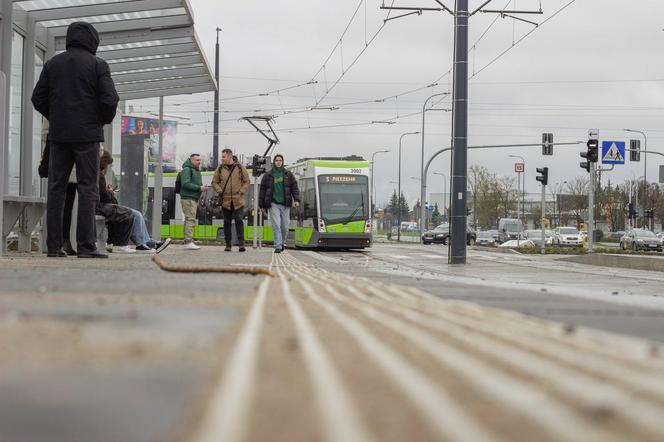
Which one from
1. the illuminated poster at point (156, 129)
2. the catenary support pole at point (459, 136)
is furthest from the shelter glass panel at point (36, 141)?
the illuminated poster at point (156, 129)

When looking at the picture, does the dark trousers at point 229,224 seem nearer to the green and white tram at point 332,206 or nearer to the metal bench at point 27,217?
the metal bench at point 27,217

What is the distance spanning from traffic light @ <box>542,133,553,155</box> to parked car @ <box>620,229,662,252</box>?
14.3 meters

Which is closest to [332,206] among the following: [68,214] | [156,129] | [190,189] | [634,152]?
[190,189]

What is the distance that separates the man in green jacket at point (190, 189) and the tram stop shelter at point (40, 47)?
2191mm

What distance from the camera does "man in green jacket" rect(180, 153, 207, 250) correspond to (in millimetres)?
16516

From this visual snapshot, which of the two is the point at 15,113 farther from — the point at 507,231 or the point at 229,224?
the point at 507,231

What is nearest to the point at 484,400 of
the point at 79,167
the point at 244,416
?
the point at 244,416

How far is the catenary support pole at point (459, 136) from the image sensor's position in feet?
58.8

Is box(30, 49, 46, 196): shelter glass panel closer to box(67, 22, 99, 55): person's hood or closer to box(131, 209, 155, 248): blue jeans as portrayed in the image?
box(131, 209, 155, 248): blue jeans

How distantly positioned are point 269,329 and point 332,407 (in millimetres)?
1048

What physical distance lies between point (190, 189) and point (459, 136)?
5.74 metres

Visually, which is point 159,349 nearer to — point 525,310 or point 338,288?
point 525,310

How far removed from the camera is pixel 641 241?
170ft

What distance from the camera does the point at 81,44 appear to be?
8.85 meters
